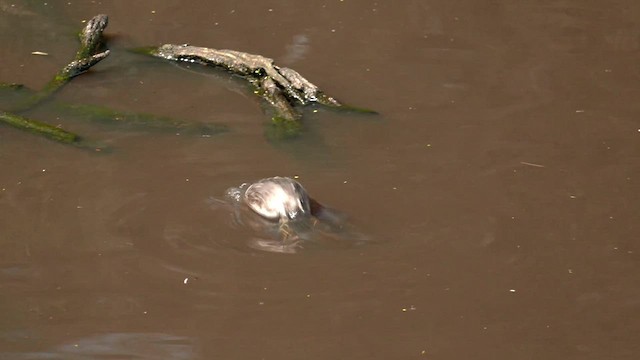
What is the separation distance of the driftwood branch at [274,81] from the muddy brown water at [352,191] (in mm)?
142

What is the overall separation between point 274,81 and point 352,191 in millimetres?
1437

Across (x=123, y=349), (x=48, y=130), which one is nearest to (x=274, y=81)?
(x=48, y=130)

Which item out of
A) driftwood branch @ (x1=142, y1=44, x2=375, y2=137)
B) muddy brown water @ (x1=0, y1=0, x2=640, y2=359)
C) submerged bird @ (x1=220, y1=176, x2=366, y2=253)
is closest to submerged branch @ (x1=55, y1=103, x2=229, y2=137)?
muddy brown water @ (x1=0, y1=0, x2=640, y2=359)

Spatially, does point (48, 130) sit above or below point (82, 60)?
below

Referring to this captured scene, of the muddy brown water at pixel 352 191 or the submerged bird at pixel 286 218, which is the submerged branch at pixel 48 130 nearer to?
the muddy brown water at pixel 352 191

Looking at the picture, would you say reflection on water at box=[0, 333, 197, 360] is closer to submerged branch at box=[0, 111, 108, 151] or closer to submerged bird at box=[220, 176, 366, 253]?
submerged bird at box=[220, 176, 366, 253]

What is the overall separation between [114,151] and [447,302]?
267 centimetres

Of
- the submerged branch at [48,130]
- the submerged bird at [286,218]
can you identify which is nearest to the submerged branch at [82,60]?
the submerged branch at [48,130]

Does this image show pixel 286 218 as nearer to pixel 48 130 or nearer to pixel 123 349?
pixel 123 349

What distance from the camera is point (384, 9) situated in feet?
30.6

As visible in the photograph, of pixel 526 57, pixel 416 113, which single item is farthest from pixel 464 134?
pixel 526 57

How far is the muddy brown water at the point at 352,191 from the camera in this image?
559 centimetres

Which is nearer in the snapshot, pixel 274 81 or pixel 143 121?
pixel 143 121

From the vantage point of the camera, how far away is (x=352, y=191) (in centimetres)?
669
